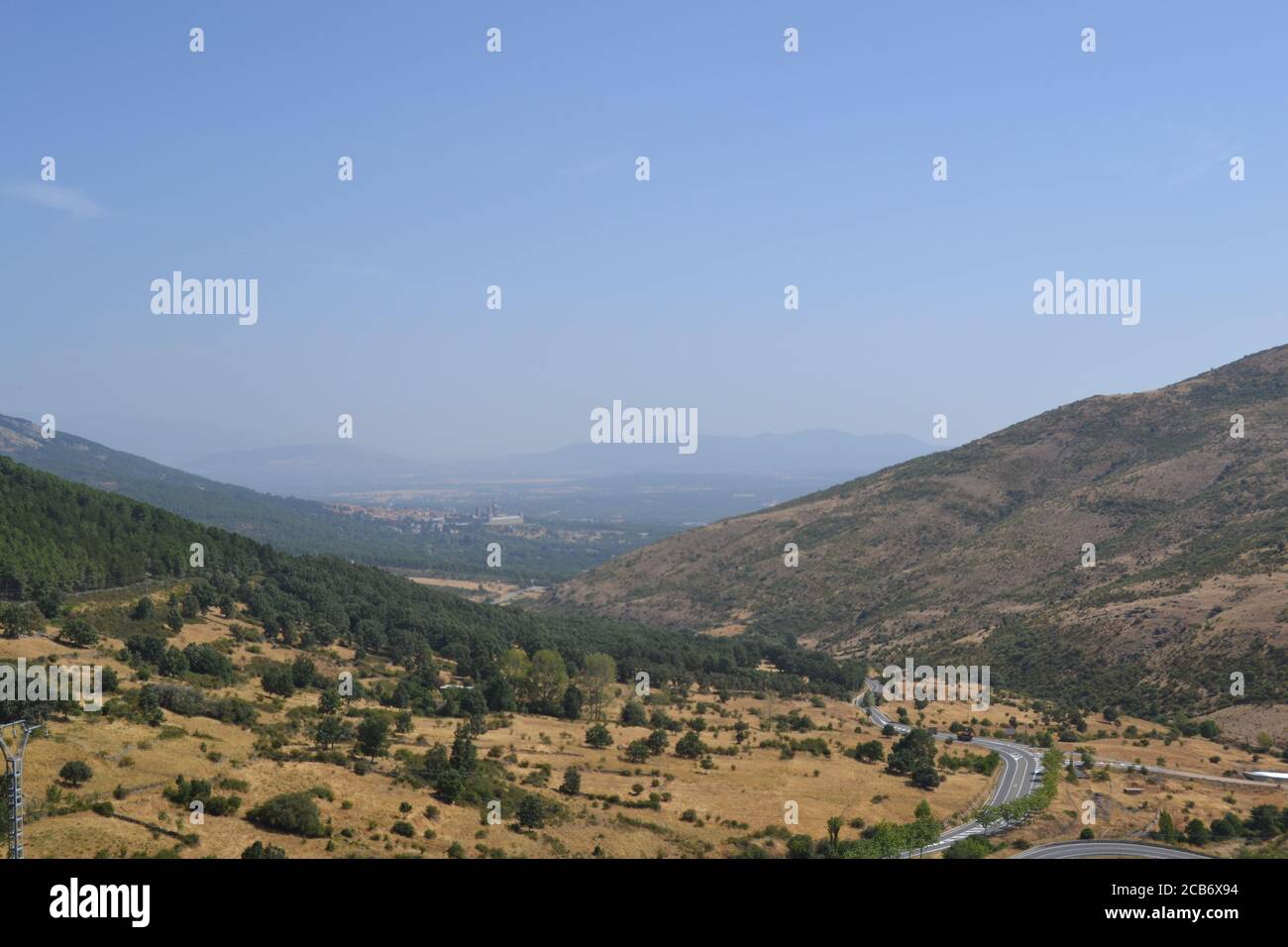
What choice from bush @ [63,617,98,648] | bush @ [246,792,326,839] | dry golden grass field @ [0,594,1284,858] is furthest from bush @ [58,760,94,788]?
bush @ [63,617,98,648]

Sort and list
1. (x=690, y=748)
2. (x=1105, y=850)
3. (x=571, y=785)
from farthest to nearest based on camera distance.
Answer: (x=690, y=748) → (x=571, y=785) → (x=1105, y=850)

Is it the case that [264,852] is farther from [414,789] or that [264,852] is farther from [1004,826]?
A: [1004,826]

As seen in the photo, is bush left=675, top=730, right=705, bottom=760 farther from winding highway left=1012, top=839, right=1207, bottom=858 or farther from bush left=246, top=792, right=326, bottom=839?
bush left=246, top=792, right=326, bottom=839

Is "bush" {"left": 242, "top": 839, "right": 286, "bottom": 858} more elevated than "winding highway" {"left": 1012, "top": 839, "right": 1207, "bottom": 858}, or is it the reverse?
"bush" {"left": 242, "top": 839, "right": 286, "bottom": 858}

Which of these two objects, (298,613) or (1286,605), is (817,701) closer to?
(1286,605)

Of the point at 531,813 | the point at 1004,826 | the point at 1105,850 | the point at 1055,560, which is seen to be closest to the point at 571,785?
the point at 531,813

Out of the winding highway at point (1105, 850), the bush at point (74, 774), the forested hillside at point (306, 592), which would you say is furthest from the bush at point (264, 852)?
the forested hillside at point (306, 592)

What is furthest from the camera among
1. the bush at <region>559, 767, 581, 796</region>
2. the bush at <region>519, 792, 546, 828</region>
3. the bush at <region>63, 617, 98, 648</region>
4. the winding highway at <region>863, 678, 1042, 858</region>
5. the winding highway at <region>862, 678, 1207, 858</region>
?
the bush at <region>63, 617, 98, 648</region>

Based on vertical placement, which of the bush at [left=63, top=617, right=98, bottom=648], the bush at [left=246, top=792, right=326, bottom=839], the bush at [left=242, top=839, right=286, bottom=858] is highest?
the bush at [left=63, top=617, right=98, bottom=648]
